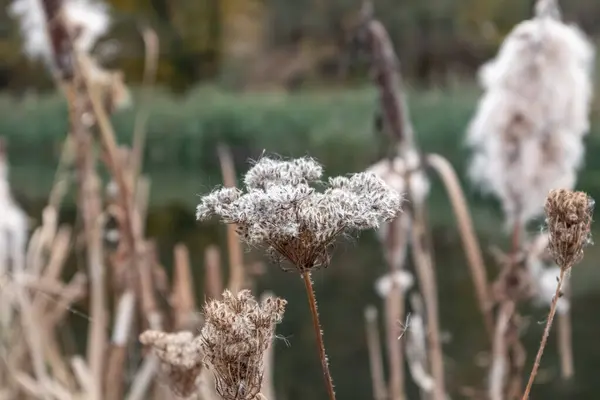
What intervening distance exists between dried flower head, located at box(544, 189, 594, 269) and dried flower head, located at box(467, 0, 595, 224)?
1.56ft

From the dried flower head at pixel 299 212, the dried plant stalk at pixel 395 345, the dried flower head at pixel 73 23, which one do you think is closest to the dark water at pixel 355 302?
the dried flower head at pixel 73 23

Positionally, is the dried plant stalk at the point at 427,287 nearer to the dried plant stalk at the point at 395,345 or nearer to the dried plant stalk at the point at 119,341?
the dried plant stalk at the point at 395,345

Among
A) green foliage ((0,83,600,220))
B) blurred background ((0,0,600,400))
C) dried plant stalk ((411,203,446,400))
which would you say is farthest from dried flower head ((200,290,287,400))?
green foliage ((0,83,600,220))

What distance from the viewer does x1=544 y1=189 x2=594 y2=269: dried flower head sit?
265 millimetres

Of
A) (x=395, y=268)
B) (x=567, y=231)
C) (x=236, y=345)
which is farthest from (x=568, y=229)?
(x=395, y=268)

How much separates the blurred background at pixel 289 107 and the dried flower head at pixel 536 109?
4.95 feet

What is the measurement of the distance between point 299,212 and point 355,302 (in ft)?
7.46

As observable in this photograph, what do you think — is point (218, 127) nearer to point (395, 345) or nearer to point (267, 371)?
point (395, 345)

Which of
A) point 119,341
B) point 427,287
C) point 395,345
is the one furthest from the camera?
point 395,345

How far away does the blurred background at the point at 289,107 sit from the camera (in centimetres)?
241

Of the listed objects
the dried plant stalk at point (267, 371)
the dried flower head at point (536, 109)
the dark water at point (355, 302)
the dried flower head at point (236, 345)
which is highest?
the dark water at point (355, 302)

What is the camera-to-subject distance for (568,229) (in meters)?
0.27

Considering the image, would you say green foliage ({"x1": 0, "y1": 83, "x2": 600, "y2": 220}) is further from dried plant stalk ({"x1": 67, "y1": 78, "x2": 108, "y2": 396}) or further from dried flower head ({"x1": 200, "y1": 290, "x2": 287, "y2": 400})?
dried flower head ({"x1": 200, "y1": 290, "x2": 287, "y2": 400})

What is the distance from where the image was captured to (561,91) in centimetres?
72
